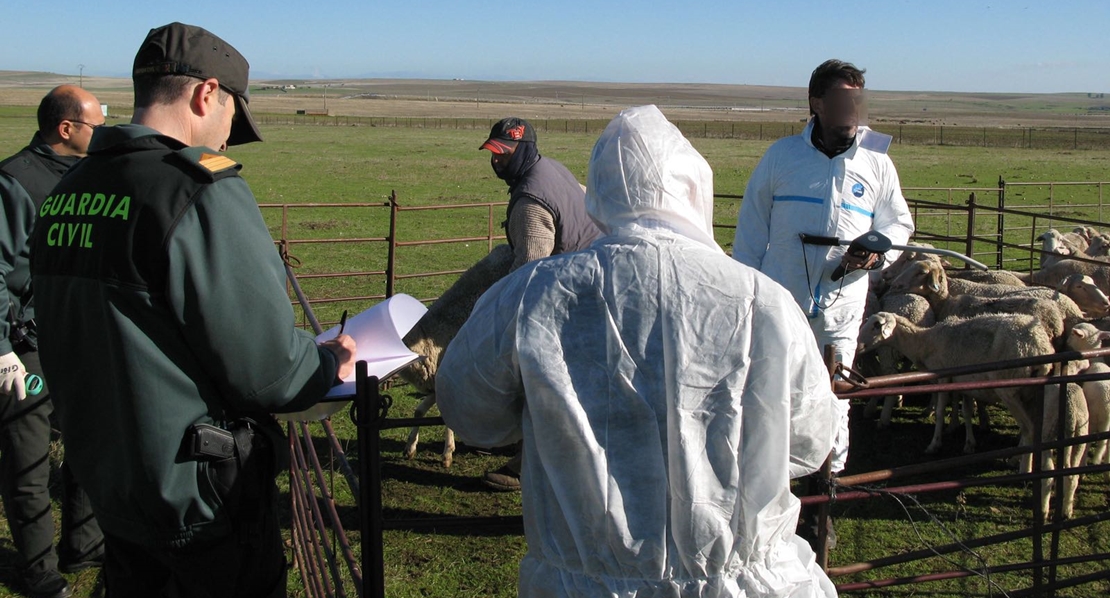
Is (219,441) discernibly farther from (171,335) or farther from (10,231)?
(10,231)

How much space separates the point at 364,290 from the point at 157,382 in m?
10.6

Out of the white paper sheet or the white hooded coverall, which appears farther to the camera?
the white hooded coverall

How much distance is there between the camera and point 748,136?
64.2 metres

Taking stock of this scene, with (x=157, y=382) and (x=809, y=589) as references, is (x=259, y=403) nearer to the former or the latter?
(x=157, y=382)

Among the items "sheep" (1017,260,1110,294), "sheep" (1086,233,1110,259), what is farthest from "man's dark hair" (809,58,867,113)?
"sheep" (1086,233,1110,259)

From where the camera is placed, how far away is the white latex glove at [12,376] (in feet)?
11.8

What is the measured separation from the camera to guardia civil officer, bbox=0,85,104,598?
150 inches

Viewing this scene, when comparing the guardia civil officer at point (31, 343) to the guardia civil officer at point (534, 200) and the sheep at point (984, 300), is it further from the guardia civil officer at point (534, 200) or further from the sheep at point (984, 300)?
the sheep at point (984, 300)

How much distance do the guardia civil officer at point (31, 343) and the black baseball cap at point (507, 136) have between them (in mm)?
1897

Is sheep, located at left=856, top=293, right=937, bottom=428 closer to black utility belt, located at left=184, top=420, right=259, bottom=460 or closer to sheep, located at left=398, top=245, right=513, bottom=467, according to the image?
sheep, located at left=398, top=245, right=513, bottom=467

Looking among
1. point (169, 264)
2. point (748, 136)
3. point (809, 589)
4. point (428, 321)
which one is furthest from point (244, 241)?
point (748, 136)

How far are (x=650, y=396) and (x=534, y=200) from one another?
312 cm

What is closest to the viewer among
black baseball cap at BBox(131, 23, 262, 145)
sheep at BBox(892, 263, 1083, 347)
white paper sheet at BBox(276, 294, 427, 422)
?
black baseball cap at BBox(131, 23, 262, 145)

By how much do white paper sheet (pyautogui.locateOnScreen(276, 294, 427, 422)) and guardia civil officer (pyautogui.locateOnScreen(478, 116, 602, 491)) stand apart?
2273 mm
